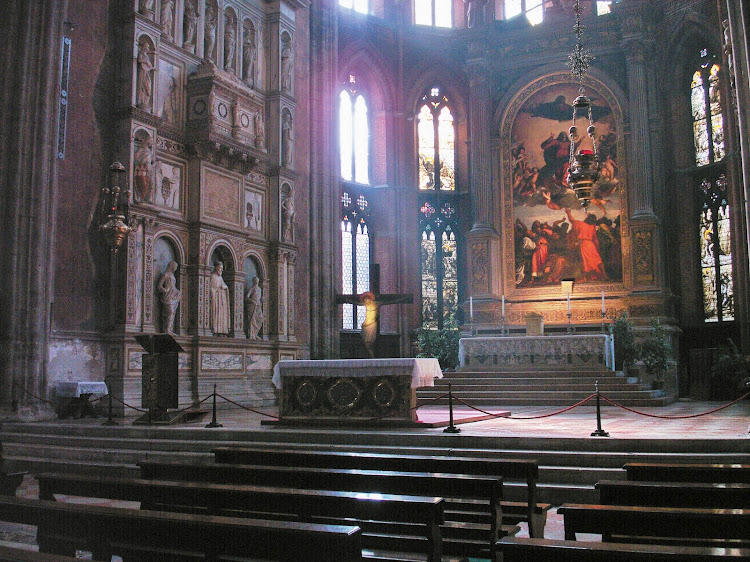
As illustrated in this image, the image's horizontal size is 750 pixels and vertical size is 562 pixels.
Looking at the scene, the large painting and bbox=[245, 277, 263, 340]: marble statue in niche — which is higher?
the large painting

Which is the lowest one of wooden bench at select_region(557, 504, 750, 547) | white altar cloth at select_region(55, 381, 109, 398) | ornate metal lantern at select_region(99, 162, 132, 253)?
wooden bench at select_region(557, 504, 750, 547)

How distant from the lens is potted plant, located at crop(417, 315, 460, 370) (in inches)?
965

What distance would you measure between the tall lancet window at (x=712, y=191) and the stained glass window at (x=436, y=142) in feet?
29.0

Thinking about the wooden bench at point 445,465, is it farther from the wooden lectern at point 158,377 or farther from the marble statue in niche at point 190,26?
the marble statue in niche at point 190,26

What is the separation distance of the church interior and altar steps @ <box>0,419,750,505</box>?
0.04 meters

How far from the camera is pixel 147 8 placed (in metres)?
16.6

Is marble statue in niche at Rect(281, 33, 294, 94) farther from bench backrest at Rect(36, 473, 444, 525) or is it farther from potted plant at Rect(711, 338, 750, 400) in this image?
bench backrest at Rect(36, 473, 444, 525)

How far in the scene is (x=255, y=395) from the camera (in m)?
18.7

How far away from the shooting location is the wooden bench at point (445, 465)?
559cm

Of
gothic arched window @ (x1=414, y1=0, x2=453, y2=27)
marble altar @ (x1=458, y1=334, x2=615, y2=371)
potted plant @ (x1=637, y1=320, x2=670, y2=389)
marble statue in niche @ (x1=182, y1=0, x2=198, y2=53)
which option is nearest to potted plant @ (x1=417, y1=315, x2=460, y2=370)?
marble altar @ (x1=458, y1=334, x2=615, y2=371)

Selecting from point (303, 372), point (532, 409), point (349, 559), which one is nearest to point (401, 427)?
point (303, 372)

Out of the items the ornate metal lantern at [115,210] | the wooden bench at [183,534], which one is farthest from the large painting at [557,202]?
the wooden bench at [183,534]

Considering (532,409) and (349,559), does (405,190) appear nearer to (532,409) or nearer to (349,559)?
(532,409)

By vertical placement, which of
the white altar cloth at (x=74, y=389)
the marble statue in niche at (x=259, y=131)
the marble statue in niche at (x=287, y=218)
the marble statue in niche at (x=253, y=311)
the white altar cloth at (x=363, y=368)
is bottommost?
the white altar cloth at (x=74, y=389)
